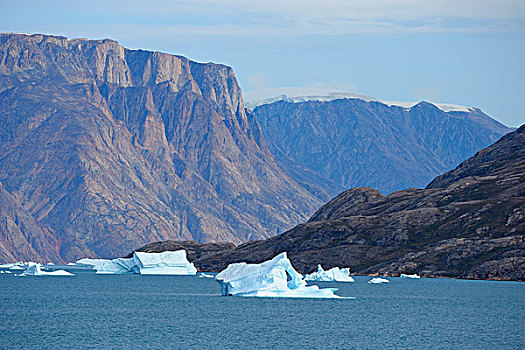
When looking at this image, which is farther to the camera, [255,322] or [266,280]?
[266,280]

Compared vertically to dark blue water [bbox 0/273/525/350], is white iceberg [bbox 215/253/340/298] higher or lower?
higher

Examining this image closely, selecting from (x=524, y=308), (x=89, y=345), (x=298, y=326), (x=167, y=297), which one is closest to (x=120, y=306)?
(x=167, y=297)

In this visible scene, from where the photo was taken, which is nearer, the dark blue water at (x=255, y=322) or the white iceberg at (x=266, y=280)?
the dark blue water at (x=255, y=322)

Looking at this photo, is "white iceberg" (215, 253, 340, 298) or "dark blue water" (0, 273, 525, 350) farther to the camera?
"white iceberg" (215, 253, 340, 298)

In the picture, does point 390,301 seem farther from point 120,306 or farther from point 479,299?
point 120,306

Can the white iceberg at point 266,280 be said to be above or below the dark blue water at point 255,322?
above

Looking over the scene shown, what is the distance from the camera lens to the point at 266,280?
150 meters

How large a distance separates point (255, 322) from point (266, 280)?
65.7 ft

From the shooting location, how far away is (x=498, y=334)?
12119 cm

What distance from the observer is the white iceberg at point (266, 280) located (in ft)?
486

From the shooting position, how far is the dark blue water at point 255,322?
10769 centimetres

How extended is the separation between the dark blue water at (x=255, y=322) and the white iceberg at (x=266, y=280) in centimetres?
285

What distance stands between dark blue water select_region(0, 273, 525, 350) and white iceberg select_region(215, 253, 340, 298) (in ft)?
9.36

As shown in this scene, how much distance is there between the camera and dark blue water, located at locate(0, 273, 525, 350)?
353ft
